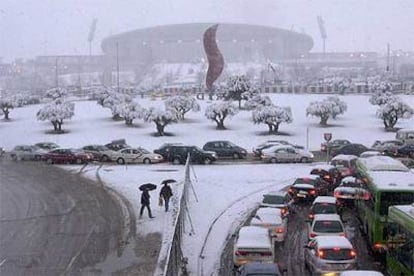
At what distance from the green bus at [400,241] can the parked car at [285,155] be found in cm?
1757

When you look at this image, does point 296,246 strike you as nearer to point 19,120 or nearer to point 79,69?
point 19,120

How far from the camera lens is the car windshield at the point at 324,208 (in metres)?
17.3

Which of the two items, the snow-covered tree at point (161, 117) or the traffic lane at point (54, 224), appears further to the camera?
the snow-covered tree at point (161, 117)

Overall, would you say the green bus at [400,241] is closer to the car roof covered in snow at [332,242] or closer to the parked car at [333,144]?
the car roof covered in snow at [332,242]

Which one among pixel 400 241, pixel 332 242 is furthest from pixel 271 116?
pixel 400 241

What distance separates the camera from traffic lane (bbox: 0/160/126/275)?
13.7 m

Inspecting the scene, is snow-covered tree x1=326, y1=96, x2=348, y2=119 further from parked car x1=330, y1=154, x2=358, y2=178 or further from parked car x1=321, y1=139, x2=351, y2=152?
parked car x1=330, y1=154, x2=358, y2=178

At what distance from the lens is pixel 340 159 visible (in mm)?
26766

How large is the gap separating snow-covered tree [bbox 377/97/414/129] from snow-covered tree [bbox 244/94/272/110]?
7.30 meters

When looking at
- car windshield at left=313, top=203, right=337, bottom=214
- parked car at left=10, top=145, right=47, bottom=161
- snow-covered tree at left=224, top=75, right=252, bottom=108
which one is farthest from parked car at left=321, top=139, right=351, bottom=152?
car windshield at left=313, top=203, right=337, bottom=214

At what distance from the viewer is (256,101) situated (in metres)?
45.2

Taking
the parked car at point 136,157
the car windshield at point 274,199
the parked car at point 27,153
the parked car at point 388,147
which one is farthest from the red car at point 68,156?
the car windshield at point 274,199

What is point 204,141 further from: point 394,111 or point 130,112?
point 394,111

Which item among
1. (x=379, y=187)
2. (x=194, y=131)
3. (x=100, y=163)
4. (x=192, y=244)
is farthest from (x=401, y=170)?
(x=194, y=131)
